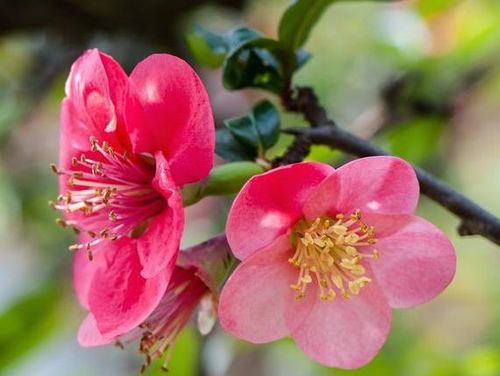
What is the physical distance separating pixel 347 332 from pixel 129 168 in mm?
260

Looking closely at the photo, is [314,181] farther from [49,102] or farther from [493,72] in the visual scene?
[49,102]

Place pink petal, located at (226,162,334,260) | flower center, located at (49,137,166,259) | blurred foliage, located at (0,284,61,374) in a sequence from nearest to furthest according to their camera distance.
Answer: pink petal, located at (226,162,334,260)
flower center, located at (49,137,166,259)
blurred foliage, located at (0,284,61,374)

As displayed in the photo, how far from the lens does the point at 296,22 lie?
935mm

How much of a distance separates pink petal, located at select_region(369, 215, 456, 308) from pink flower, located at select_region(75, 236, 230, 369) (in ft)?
0.48

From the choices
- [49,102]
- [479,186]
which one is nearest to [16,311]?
[49,102]

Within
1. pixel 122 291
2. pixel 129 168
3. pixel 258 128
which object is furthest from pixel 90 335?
pixel 258 128

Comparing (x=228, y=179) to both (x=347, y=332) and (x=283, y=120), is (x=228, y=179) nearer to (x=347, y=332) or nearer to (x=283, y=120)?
(x=347, y=332)

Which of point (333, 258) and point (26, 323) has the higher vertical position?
point (333, 258)

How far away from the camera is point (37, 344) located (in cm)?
142

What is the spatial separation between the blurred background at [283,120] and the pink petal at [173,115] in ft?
1.46

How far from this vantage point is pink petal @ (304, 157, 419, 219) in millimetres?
701

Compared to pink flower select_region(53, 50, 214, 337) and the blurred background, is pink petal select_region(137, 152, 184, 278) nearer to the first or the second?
pink flower select_region(53, 50, 214, 337)

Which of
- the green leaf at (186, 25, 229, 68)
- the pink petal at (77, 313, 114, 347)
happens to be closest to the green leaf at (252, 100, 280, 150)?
the green leaf at (186, 25, 229, 68)

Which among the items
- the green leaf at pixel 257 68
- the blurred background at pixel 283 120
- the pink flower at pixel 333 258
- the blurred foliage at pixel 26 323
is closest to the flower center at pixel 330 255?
the pink flower at pixel 333 258
